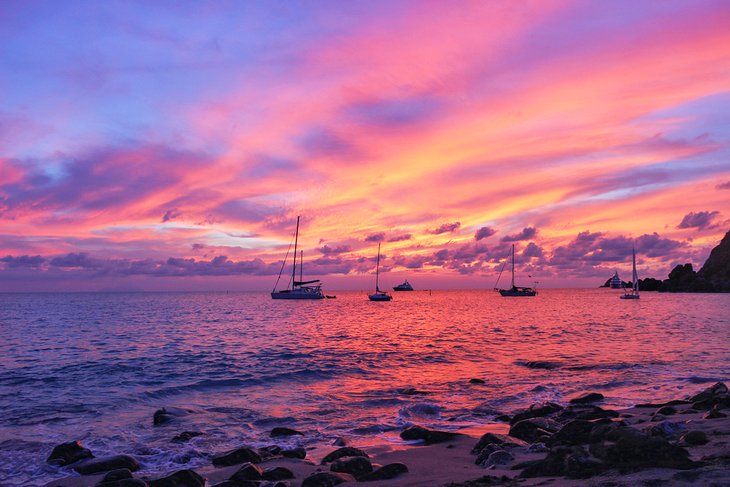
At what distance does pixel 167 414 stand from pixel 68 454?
495 centimetres

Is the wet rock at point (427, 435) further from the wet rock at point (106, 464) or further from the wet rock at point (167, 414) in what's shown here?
the wet rock at point (167, 414)

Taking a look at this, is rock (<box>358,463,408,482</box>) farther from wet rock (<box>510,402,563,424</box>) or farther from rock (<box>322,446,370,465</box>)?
wet rock (<box>510,402,563,424</box>)

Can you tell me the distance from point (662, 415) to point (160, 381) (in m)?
22.5

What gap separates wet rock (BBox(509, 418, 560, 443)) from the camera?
13.6m

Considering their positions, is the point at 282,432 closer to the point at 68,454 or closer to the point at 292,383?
the point at 68,454

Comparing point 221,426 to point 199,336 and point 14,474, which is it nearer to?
point 14,474

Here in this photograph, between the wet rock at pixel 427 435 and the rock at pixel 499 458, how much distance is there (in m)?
3.11

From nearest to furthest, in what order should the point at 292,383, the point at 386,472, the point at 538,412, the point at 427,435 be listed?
1. the point at 386,472
2. the point at 427,435
3. the point at 538,412
4. the point at 292,383

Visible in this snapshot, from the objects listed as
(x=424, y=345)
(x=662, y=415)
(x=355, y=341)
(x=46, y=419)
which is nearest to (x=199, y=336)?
(x=355, y=341)

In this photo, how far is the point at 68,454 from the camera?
13008mm

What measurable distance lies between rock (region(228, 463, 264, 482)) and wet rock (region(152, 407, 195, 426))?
7559 mm

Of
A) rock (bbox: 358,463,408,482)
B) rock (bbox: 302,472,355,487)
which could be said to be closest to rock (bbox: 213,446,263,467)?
rock (bbox: 302,472,355,487)

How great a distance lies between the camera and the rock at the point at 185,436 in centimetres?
1473

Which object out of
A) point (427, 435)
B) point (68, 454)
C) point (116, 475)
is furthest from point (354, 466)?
point (68, 454)
